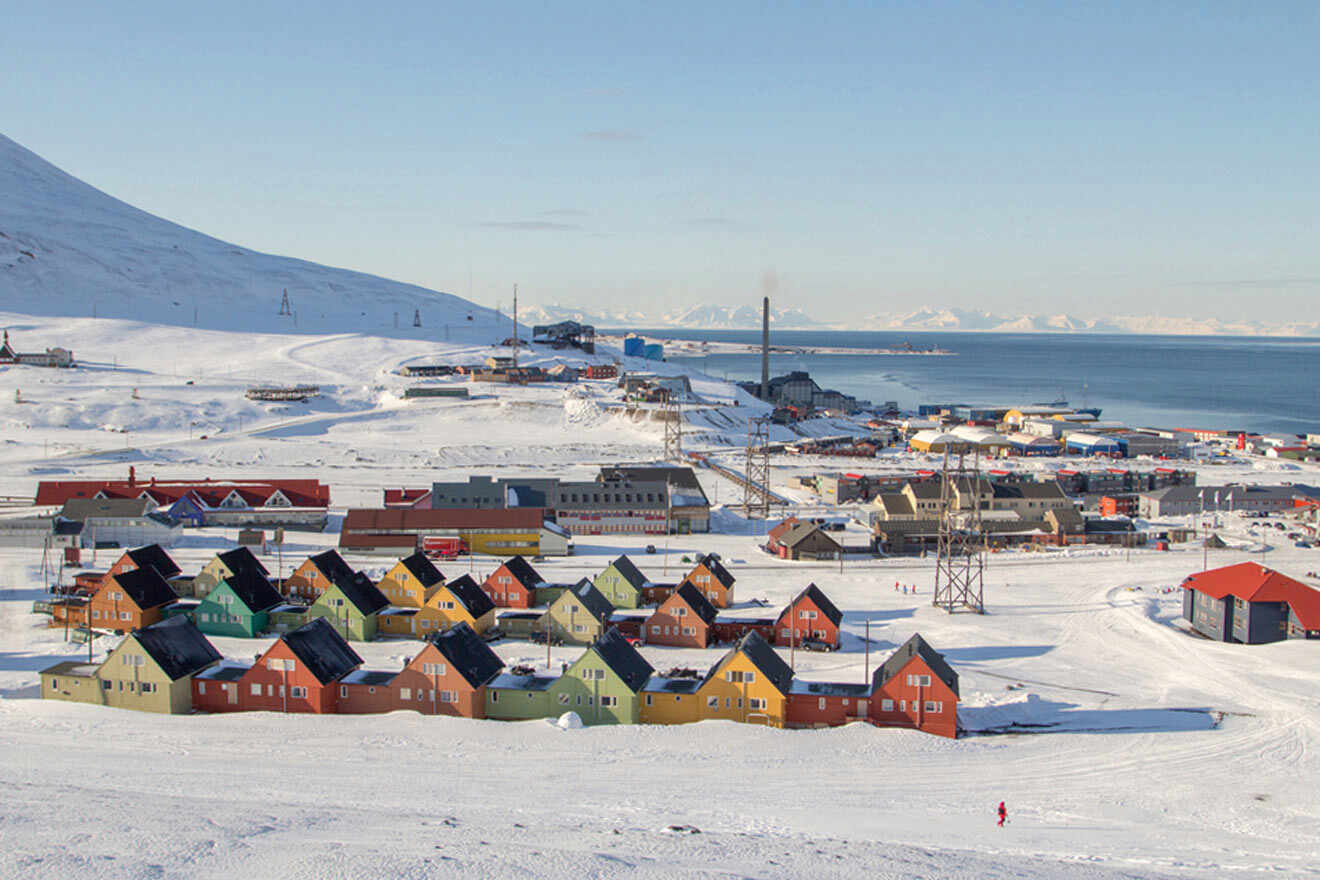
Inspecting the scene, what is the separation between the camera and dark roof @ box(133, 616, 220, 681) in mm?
19250

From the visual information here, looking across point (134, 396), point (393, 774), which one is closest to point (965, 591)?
Answer: point (393, 774)

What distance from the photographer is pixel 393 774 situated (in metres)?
16.2

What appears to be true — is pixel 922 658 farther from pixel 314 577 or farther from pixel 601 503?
pixel 601 503

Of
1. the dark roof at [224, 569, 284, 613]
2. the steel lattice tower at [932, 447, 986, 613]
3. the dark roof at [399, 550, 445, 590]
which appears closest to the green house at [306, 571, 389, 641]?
the dark roof at [224, 569, 284, 613]

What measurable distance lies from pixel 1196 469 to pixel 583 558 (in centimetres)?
4458

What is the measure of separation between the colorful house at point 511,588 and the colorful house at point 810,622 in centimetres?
728

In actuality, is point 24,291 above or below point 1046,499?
above

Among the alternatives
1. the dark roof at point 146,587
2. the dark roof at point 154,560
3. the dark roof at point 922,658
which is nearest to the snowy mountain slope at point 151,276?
the dark roof at point 154,560

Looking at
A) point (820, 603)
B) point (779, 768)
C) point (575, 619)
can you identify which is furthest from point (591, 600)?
point (779, 768)

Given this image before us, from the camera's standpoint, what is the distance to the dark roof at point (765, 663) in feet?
63.4

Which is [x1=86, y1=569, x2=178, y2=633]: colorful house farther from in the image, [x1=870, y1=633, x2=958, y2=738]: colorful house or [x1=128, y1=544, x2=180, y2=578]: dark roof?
[x1=870, y1=633, x2=958, y2=738]: colorful house

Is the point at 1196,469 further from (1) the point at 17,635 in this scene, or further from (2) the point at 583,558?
(1) the point at 17,635

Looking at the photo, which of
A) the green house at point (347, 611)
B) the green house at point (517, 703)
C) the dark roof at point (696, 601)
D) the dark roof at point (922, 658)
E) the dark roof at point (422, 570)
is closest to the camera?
the dark roof at point (922, 658)

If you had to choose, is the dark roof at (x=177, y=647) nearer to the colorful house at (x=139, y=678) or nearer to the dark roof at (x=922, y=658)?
the colorful house at (x=139, y=678)
